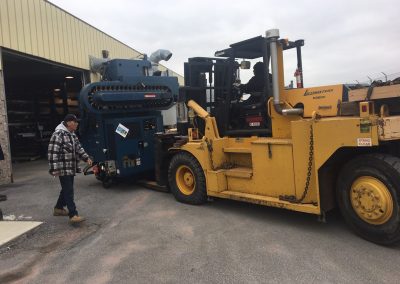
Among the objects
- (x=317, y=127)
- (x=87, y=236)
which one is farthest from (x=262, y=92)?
(x=87, y=236)

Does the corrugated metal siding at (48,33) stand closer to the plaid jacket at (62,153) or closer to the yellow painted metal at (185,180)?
the plaid jacket at (62,153)

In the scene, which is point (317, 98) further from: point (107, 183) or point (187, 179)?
point (107, 183)

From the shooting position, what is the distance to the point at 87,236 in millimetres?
5617

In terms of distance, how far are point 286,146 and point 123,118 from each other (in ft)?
14.2

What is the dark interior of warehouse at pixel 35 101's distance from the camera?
53.3 feet

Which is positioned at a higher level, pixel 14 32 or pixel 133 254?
pixel 14 32

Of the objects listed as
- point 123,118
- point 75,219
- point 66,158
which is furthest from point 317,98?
point 123,118

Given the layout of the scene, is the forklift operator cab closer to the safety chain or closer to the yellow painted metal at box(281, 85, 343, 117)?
the yellow painted metal at box(281, 85, 343, 117)

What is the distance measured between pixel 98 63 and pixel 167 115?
11.5 feet

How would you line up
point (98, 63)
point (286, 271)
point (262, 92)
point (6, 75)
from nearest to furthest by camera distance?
point (286, 271) < point (262, 92) < point (98, 63) < point (6, 75)

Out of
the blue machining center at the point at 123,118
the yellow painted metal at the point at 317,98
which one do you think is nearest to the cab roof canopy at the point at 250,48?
the yellow painted metal at the point at 317,98

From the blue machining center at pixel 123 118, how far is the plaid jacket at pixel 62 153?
2.06 m

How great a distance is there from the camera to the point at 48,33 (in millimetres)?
12039

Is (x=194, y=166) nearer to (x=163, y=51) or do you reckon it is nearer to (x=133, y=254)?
(x=133, y=254)
